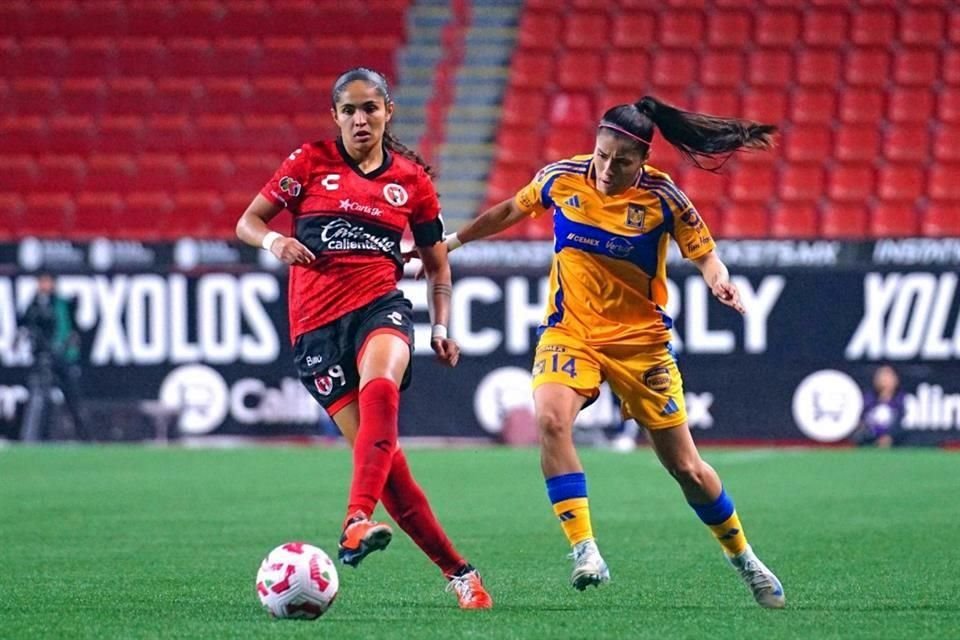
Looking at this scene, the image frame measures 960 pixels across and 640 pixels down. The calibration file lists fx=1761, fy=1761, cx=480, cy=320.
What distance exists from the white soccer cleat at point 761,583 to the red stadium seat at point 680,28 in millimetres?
15126

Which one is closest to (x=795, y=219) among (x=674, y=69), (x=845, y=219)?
(x=845, y=219)

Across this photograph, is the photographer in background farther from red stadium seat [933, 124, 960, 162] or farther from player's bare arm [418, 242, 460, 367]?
player's bare arm [418, 242, 460, 367]

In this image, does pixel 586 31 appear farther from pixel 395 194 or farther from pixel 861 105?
pixel 395 194

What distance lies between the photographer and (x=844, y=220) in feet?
63.9

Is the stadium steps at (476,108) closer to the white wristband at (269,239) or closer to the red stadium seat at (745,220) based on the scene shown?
the red stadium seat at (745,220)

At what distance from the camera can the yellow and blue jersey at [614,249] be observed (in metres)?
6.85

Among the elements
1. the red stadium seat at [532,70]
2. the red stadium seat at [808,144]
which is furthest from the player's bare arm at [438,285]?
the red stadium seat at [532,70]

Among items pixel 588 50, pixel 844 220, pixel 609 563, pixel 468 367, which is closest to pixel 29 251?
pixel 468 367

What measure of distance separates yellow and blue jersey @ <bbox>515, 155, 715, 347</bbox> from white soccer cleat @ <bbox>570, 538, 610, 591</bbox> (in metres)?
0.83

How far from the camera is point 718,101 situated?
68.2 ft

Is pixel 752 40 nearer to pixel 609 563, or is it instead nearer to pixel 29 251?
pixel 29 251

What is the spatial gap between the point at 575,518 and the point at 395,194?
1.44 m

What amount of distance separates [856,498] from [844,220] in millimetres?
7846

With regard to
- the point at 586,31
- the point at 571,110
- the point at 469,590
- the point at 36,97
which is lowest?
the point at 469,590
